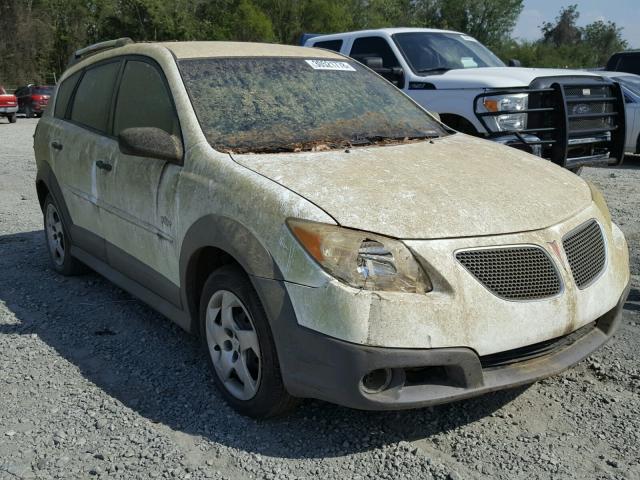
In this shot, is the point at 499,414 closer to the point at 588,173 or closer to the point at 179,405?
the point at 179,405

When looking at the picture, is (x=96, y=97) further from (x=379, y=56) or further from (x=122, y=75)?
(x=379, y=56)

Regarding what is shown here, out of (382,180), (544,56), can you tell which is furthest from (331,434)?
(544,56)

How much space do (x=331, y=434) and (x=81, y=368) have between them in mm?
1587

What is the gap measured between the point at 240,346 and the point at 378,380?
737mm

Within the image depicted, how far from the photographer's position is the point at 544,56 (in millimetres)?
59438

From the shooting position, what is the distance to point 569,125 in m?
6.77

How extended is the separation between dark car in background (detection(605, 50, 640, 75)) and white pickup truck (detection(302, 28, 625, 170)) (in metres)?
9.63

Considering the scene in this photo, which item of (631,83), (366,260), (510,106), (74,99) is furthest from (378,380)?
(631,83)

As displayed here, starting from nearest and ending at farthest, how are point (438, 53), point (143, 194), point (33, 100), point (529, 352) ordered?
1. point (529, 352)
2. point (143, 194)
3. point (438, 53)
4. point (33, 100)

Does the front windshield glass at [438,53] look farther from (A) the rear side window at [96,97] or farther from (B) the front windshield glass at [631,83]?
(A) the rear side window at [96,97]

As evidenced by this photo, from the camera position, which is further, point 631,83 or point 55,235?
point 631,83

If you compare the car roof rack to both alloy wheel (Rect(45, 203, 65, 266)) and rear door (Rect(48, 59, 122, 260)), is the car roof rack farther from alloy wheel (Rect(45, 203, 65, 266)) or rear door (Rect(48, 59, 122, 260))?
alloy wheel (Rect(45, 203, 65, 266))

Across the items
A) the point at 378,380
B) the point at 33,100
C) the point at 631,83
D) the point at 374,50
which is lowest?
the point at 33,100

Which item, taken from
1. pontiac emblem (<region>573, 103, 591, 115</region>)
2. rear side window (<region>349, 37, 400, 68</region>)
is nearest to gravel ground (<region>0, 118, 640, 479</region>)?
pontiac emblem (<region>573, 103, 591, 115</region>)
